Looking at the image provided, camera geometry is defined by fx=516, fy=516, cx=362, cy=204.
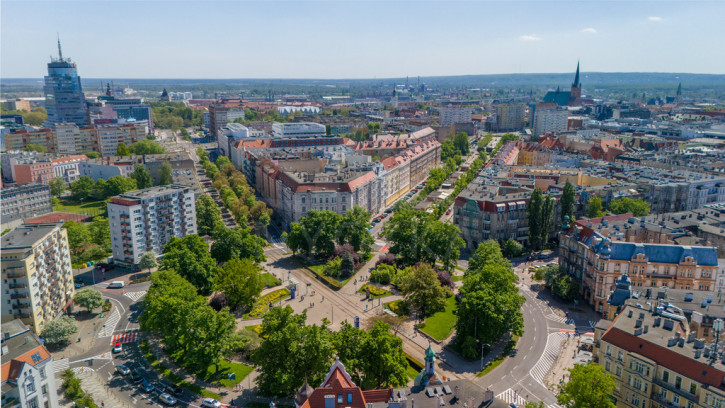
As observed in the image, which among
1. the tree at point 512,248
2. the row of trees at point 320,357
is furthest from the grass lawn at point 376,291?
the row of trees at point 320,357

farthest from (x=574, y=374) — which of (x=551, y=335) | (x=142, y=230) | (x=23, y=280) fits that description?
(x=142, y=230)

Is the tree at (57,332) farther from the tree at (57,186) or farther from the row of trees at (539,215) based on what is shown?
the tree at (57,186)

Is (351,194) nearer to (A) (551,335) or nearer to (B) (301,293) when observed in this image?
(B) (301,293)

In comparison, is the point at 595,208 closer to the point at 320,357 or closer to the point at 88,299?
the point at 320,357

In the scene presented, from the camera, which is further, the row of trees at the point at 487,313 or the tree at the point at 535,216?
the tree at the point at 535,216

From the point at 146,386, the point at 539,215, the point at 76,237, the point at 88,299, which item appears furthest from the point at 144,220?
the point at 539,215
